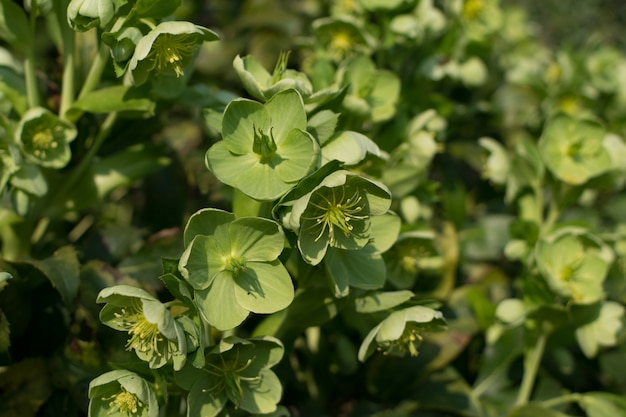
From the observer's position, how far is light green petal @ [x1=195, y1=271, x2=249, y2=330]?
2.39 ft

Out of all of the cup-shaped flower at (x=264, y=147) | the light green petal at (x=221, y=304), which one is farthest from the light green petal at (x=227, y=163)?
the light green petal at (x=221, y=304)

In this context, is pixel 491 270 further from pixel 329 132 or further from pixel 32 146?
pixel 32 146

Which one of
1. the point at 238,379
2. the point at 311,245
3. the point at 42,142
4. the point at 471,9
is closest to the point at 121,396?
the point at 238,379

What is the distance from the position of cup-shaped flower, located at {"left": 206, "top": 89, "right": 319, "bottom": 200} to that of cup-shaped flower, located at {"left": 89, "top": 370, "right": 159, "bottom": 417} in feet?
0.75

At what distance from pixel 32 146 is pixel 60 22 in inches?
6.7

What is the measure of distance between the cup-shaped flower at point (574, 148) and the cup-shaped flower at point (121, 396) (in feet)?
2.47

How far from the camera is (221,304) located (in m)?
0.74

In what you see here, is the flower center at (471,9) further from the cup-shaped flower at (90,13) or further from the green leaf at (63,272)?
the green leaf at (63,272)

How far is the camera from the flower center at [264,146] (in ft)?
2.51

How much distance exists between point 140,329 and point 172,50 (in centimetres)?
33

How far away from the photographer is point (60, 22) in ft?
3.01

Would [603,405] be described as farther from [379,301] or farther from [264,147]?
[264,147]

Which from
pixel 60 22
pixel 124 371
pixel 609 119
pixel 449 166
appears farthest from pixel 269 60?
pixel 124 371

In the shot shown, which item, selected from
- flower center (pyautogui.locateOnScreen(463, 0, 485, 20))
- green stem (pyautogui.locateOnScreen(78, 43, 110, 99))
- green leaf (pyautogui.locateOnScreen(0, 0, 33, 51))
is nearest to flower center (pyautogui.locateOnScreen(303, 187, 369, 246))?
green stem (pyautogui.locateOnScreen(78, 43, 110, 99))
